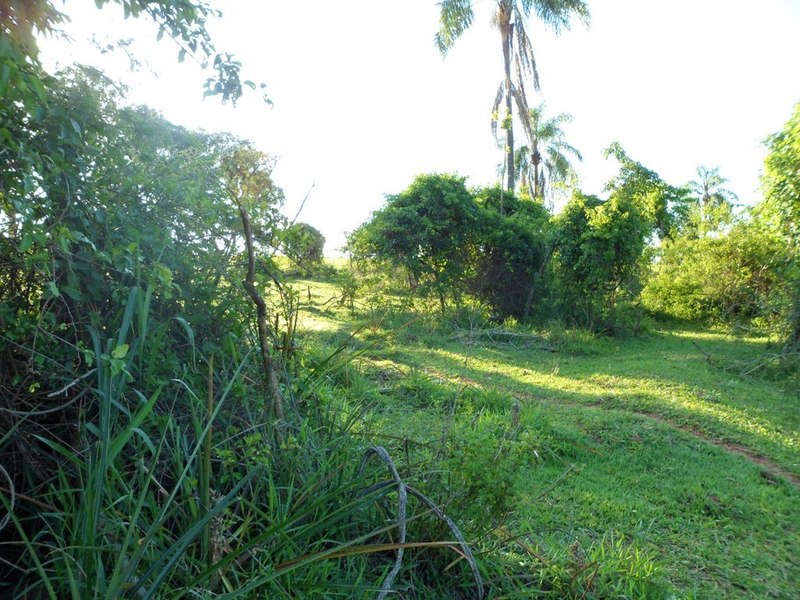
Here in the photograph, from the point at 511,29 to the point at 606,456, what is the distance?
718 inches

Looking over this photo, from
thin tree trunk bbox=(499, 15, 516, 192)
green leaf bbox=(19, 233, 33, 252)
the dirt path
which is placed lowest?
the dirt path

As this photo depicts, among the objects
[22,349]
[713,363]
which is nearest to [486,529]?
[22,349]

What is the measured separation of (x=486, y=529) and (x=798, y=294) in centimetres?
622

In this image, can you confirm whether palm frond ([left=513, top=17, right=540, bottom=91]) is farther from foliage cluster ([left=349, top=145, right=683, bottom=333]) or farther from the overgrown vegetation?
the overgrown vegetation

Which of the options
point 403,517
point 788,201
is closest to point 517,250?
point 788,201

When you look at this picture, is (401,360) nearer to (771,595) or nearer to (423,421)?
(423,421)

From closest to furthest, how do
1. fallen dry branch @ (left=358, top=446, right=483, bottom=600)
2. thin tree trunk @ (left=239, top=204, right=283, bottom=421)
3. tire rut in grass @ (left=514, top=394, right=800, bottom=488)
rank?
fallen dry branch @ (left=358, top=446, right=483, bottom=600), thin tree trunk @ (left=239, top=204, right=283, bottom=421), tire rut in grass @ (left=514, top=394, right=800, bottom=488)

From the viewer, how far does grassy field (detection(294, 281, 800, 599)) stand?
3112 mm

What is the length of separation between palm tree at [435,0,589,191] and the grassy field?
1257 centimetres

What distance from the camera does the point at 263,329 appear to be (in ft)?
9.17

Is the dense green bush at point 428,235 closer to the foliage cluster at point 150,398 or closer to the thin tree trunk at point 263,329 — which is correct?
the foliage cluster at point 150,398


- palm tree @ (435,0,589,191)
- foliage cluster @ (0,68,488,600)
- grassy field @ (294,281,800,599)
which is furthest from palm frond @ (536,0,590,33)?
foliage cluster @ (0,68,488,600)

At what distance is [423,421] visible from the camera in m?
5.31

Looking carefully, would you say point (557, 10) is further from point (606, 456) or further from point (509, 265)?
→ point (606, 456)
